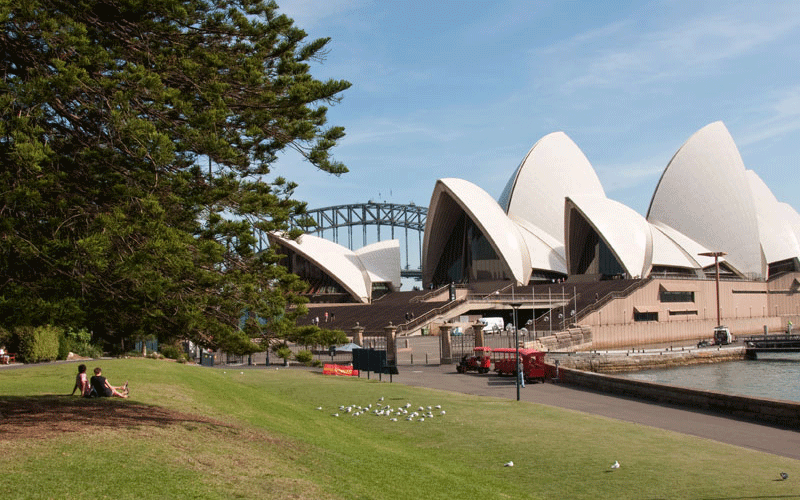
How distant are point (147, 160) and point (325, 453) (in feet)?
15.2

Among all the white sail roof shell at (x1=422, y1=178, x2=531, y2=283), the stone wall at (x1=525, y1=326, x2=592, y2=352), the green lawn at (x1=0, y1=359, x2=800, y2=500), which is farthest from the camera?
the white sail roof shell at (x1=422, y1=178, x2=531, y2=283)

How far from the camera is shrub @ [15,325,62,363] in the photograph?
989 inches

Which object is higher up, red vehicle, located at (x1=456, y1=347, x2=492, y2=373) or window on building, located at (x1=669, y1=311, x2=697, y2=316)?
window on building, located at (x1=669, y1=311, x2=697, y2=316)

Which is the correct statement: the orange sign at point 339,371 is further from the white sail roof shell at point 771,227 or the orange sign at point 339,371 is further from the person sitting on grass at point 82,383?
the white sail roof shell at point 771,227

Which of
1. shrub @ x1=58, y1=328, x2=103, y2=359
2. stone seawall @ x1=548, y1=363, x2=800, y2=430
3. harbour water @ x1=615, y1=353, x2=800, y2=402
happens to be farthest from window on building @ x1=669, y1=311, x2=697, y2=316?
shrub @ x1=58, y1=328, x2=103, y2=359

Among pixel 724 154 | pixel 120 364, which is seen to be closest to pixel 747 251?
pixel 724 154

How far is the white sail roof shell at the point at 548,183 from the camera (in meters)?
73.8

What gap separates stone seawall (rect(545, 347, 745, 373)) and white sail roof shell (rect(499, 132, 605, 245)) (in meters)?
31.0

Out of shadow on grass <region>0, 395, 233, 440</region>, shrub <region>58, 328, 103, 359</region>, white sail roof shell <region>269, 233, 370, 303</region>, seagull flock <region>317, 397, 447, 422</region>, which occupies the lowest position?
seagull flock <region>317, 397, 447, 422</region>

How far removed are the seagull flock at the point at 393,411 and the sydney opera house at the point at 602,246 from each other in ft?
140

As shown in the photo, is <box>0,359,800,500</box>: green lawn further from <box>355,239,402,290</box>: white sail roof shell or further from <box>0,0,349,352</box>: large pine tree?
<box>355,239,402,290</box>: white sail roof shell

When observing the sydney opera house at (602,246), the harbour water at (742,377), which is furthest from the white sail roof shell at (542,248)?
the harbour water at (742,377)

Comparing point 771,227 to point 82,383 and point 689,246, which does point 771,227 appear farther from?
point 82,383

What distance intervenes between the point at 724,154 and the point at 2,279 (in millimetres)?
74351
